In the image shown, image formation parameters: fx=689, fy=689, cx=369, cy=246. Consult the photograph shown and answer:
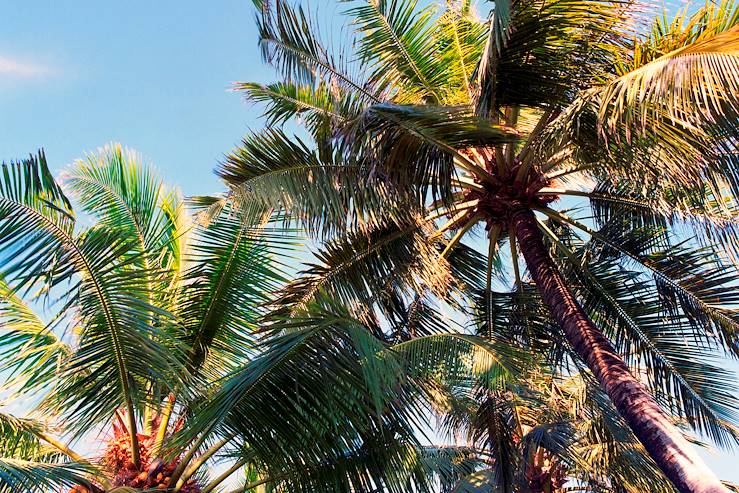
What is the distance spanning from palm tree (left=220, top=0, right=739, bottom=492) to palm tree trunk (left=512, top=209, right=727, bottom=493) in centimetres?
2

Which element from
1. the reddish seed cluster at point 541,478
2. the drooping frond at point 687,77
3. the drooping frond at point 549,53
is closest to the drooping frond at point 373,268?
the drooping frond at point 549,53

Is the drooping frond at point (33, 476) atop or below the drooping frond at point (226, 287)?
below

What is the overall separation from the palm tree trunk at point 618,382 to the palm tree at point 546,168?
15mm

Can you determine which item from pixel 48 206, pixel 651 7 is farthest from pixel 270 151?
pixel 651 7

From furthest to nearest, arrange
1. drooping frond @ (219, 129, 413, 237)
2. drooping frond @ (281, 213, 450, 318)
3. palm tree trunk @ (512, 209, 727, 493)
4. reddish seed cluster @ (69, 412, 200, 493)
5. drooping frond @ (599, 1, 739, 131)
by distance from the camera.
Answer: drooping frond @ (281, 213, 450, 318), drooping frond @ (219, 129, 413, 237), reddish seed cluster @ (69, 412, 200, 493), palm tree trunk @ (512, 209, 727, 493), drooping frond @ (599, 1, 739, 131)

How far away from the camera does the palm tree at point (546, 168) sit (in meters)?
5.78

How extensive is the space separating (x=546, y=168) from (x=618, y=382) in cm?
257

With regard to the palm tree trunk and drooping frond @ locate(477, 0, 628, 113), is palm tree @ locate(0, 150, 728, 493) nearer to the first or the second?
the palm tree trunk

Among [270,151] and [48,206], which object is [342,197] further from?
[48,206]

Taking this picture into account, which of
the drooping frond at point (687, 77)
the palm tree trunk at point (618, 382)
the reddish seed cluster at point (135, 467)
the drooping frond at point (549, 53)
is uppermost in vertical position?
the drooping frond at point (549, 53)

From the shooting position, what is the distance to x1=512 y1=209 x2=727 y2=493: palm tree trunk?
521 centimetres

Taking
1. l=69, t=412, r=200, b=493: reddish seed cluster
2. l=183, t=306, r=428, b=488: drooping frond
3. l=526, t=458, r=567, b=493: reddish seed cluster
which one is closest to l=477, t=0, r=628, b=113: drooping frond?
l=183, t=306, r=428, b=488: drooping frond

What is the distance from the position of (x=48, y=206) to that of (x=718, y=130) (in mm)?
5229

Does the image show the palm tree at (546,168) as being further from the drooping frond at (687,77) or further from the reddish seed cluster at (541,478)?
the reddish seed cluster at (541,478)
